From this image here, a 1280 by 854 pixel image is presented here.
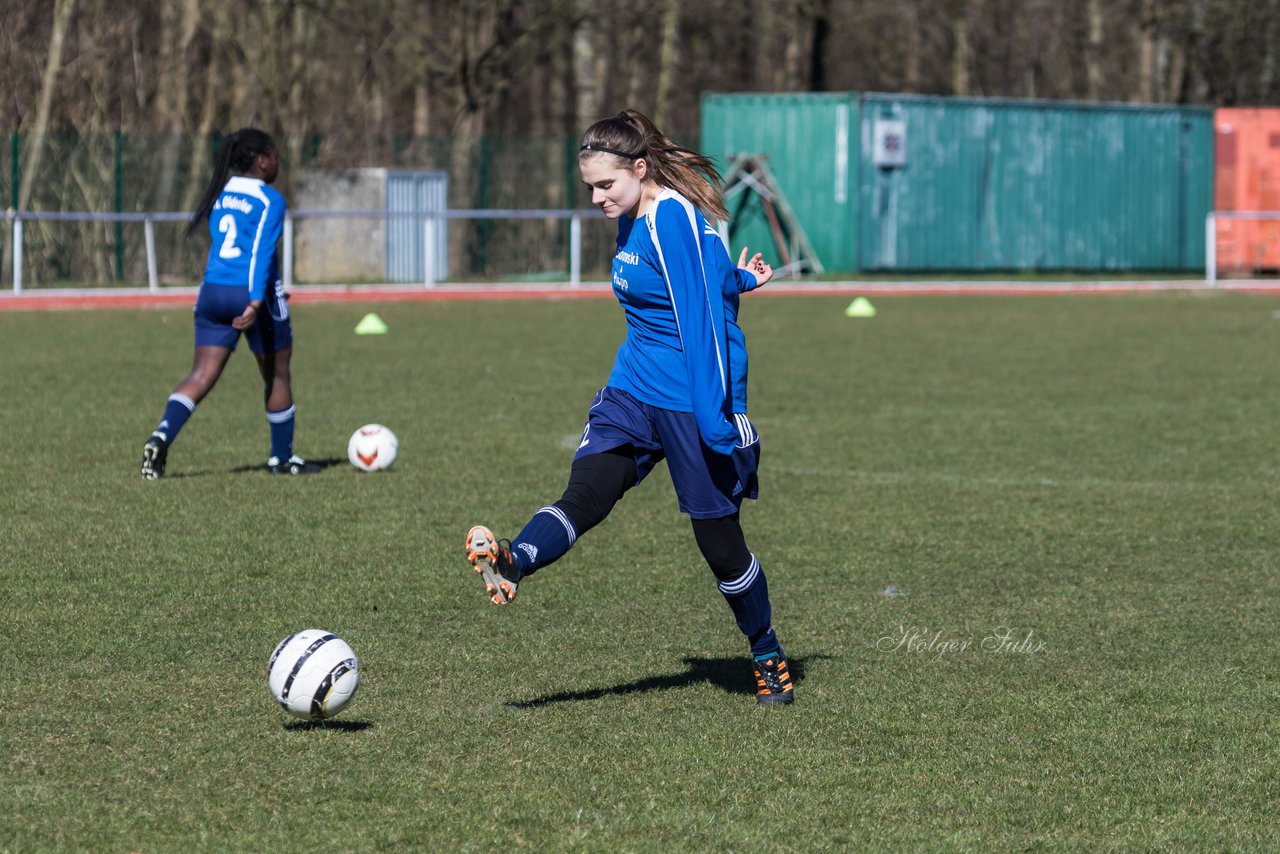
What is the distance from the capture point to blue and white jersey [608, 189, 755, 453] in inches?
222

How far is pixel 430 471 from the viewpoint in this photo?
37.0 feet

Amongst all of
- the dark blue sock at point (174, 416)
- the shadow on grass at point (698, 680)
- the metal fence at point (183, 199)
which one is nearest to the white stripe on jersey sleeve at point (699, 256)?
the shadow on grass at point (698, 680)

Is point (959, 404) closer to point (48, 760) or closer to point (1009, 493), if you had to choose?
point (1009, 493)

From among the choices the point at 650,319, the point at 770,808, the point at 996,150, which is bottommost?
the point at 770,808

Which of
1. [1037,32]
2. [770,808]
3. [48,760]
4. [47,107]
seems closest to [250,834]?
[48,760]

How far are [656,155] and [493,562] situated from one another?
1.37 m

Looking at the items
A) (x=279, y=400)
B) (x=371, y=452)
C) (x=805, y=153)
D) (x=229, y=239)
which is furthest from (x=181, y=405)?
(x=805, y=153)

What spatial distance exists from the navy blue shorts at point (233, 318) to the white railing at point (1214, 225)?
80.4ft

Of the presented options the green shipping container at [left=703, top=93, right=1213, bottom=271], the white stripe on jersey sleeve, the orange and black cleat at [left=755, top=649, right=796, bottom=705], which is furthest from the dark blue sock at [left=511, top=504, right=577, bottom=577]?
the green shipping container at [left=703, top=93, right=1213, bottom=271]

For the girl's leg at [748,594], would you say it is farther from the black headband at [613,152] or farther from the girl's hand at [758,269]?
the black headband at [613,152]

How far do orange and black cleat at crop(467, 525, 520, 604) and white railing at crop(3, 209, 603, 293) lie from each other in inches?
834

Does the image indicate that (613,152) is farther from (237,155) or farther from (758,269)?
(237,155)

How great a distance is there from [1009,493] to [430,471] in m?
3.41

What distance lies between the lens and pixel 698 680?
21.1 feet
